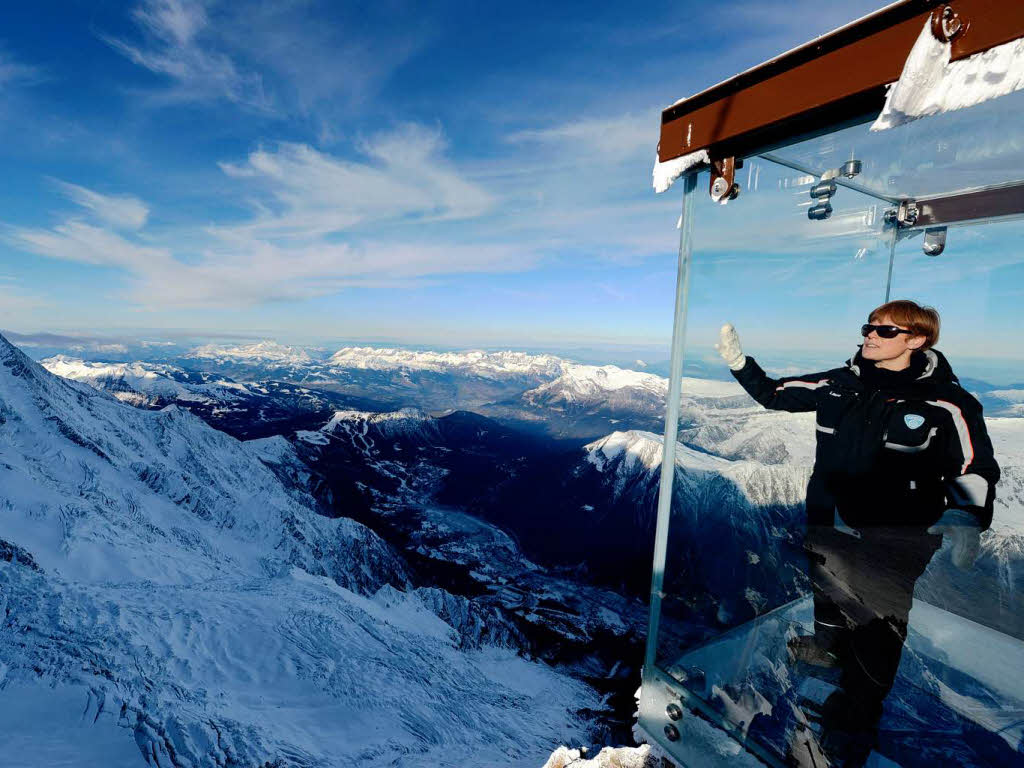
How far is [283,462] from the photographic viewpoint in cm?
18000

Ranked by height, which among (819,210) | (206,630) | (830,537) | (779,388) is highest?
(819,210)

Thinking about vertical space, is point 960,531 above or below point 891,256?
below

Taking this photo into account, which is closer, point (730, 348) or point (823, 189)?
point (823, 189)

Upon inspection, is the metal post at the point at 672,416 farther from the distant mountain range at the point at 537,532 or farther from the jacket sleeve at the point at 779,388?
the jacket sleeve at the point at 779,388

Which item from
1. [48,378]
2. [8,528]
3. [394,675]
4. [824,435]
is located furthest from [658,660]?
[48,378]

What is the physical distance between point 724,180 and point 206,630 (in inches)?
2351

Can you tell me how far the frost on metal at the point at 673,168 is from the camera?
3059 mm

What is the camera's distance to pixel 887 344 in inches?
123

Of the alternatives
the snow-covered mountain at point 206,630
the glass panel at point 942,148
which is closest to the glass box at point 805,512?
the glass panel at point 942,148

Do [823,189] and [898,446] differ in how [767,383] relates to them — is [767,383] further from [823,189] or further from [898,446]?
[823,189]

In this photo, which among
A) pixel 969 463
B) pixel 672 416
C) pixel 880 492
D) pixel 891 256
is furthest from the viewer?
pixel 891 256

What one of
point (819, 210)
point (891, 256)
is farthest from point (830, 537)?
point (891, 256)

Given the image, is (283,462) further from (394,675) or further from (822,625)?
(822,625)

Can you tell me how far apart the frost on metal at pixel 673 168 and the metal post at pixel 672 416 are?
0.14 meters
